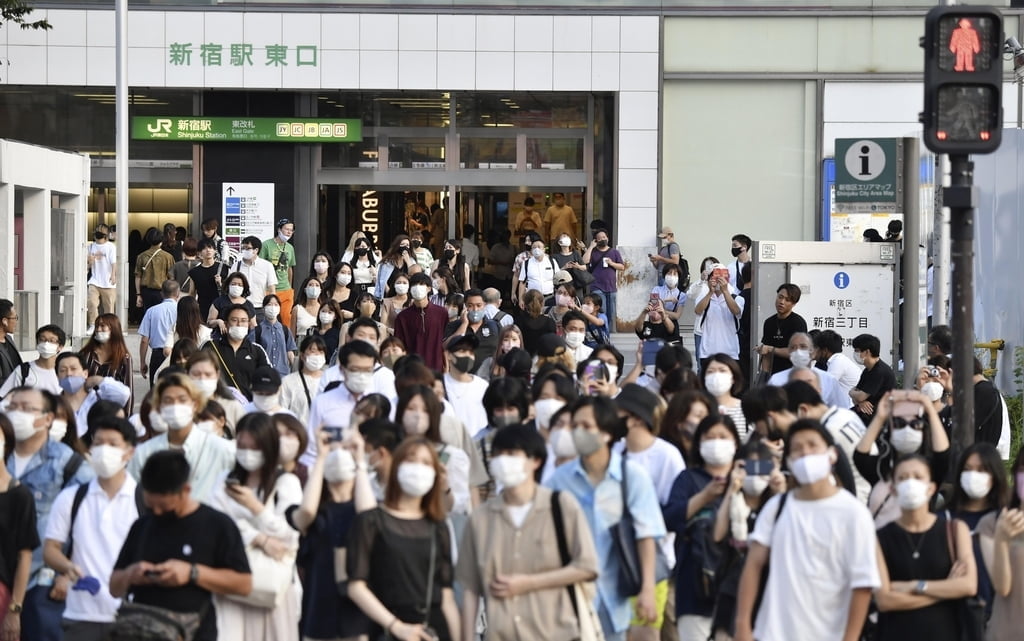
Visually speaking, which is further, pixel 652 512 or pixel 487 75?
pixel 487 75

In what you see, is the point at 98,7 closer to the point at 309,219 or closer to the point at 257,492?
the point at 309,219

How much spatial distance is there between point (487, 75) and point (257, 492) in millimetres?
20621

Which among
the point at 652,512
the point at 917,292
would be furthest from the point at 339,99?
the point at 652,512

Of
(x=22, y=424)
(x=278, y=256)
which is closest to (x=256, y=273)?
(x=278, y=256)

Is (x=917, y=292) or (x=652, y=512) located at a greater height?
(x=917, y=292)

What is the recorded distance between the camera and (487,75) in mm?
27484

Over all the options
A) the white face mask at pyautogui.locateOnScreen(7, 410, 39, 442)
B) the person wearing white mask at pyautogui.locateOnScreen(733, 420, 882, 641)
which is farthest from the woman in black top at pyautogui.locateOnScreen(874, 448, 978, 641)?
the white face mask at pyautogui.locateOnScreen(7, 410, 39, 442)

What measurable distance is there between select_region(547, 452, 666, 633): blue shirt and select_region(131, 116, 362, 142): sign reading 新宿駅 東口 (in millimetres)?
21205

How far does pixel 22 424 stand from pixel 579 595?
3049 millimetres

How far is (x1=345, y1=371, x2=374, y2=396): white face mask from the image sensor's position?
10062mm

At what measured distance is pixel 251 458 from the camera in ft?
24.1

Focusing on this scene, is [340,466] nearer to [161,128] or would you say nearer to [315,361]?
[315,361]

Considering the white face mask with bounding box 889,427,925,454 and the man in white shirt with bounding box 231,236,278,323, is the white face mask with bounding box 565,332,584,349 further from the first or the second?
the man in white shirt with bounding box 231,236,278,323

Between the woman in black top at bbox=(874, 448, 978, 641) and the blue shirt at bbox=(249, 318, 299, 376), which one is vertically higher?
the blue shirt at bbox=(249, 318, 299, 376)
